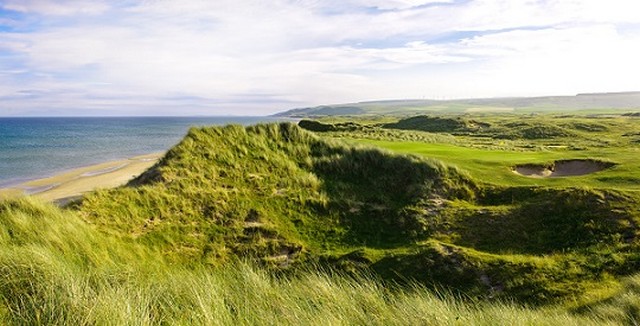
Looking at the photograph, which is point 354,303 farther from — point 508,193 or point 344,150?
point 344,150

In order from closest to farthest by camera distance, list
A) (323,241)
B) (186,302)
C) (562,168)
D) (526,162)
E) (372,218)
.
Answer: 1. (186,302)
2. (323,241)
3. (372,218)
4. (526,162)
5. (562,168)

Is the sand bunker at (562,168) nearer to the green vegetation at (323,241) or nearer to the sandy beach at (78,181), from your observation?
the green vegetation at (323,241)

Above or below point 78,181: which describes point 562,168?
above

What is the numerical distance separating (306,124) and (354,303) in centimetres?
5552

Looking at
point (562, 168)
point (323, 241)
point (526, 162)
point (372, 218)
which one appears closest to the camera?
point (323, 241)

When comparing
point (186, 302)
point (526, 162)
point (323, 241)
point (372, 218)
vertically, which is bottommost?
point (323, 241)

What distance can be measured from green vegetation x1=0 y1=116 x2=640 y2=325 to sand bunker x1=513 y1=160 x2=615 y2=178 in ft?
1.85

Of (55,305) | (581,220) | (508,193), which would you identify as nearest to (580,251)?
(581,220)

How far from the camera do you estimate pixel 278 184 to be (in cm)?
1730

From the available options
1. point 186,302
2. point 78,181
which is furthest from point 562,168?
point 78,181

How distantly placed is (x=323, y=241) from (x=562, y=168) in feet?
40.1

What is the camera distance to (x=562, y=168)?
20.0 meters

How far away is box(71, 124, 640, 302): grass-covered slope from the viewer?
12.4 meters

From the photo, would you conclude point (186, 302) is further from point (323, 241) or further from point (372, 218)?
point (372, 218)
